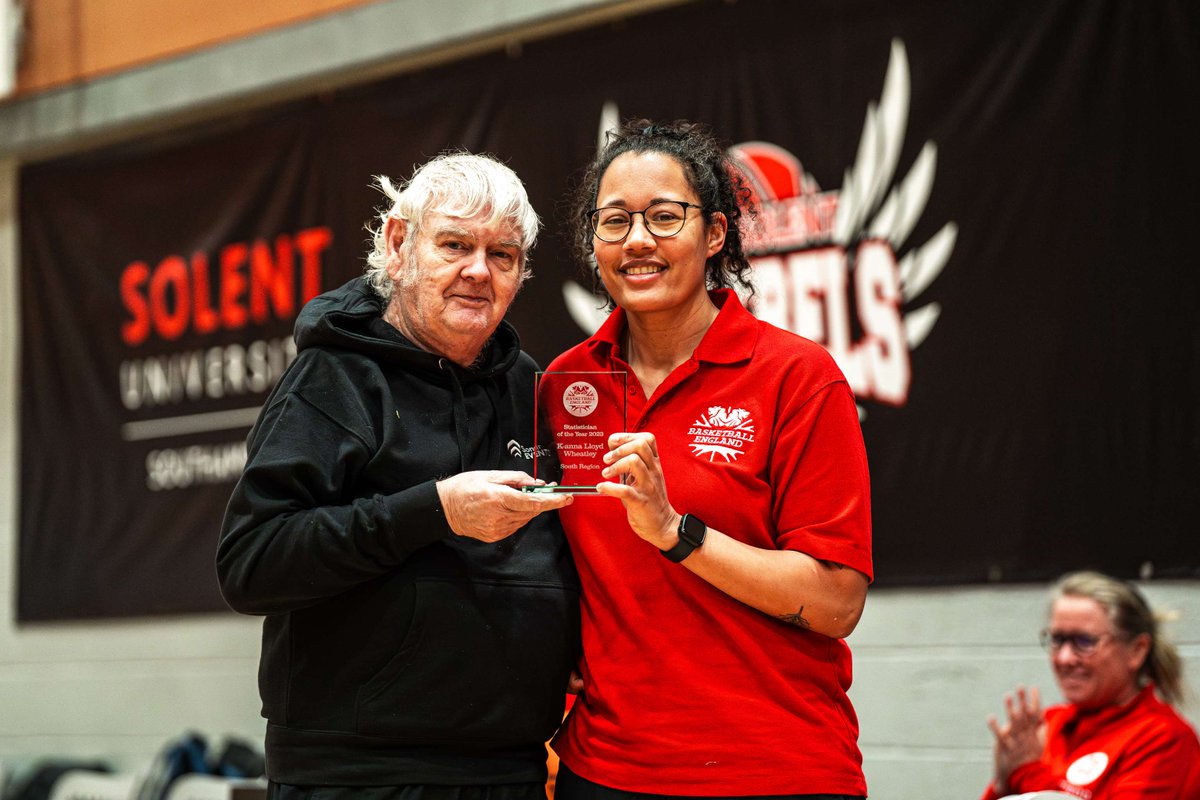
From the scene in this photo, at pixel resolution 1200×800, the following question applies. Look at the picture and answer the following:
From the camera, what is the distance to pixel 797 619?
1.92 meters

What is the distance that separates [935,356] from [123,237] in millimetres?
4339

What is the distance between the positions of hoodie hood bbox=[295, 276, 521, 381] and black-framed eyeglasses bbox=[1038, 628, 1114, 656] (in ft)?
7.16

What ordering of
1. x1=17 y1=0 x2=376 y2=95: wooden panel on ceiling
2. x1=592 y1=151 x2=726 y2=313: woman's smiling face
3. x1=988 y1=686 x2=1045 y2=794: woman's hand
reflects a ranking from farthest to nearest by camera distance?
1. x1=17 y1=0 x2=376 y2=95: wooden panel on ceiling
2. x1=988 y1=686 x2=1045 y2=794: woman's hand
3. x1=592 y1=151 x2=726 y2=313: woman's smiling face

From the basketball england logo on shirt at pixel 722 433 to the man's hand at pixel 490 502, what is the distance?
0.24 metres

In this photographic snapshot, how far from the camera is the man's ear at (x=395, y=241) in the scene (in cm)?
225

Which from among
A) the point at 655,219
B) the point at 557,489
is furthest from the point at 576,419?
the point at 655,219

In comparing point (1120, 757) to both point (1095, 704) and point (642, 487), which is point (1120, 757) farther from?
point (642, 487)

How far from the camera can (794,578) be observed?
74.7 inches

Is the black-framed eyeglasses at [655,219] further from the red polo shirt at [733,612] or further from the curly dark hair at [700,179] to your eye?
the red polo shirt at [733,612]

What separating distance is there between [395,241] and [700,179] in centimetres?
55

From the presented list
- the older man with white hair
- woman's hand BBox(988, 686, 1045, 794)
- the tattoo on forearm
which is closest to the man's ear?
the older man with white hair

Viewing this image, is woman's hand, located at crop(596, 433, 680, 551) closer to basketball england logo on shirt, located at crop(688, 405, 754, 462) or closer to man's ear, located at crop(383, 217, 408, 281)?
basketball england logo on shirt, located at crop(688, 405, 754, 462)

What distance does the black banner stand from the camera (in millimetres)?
3914

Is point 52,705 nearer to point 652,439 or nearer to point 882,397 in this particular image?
point 882,397
